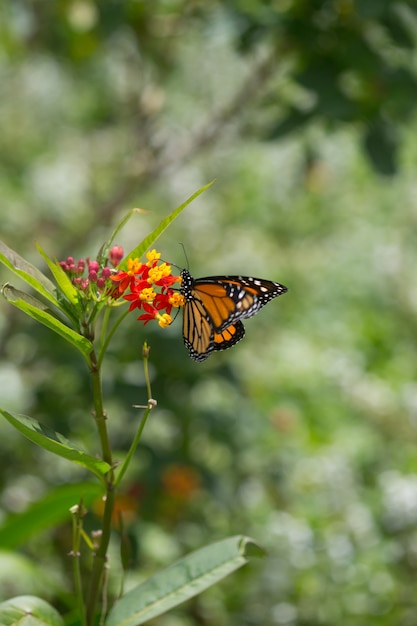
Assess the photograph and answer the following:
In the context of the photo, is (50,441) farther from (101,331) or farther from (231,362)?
(231,362)

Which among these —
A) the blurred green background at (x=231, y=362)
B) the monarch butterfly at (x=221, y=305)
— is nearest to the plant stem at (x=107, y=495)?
the monarch butterfly at (x=221, y=305)

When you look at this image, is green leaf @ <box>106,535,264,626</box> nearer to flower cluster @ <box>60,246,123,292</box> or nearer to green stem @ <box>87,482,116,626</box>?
green stem @ <box>87,482,116,626</box>

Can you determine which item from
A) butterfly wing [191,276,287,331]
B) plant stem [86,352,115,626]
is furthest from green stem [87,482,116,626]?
butterfly wing [191,276,287,331]

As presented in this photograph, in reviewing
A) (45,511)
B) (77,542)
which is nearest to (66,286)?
(77,542)

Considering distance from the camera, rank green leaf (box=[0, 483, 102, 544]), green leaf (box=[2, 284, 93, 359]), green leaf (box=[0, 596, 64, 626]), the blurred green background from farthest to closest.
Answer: the blurred green background → green leaf (box=[0, 483, 102, 544]) → green leaf (box=[0, 596, 64, 626]) → green leaf (box=[2, 284, 93, 359])

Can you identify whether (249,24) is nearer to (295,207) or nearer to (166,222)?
(166,222)
